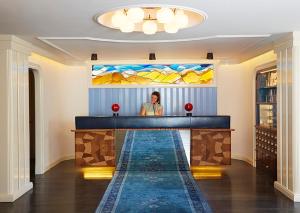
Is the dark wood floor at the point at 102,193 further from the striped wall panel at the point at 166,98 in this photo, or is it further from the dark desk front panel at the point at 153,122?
the striped wall panel at the point at 166,98

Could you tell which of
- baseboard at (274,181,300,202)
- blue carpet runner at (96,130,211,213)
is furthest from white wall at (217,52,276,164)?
baseboard at (274,181,300,202)

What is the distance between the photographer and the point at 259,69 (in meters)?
7.15

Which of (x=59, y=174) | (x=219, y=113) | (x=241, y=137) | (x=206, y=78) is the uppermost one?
(x=206, y=78)

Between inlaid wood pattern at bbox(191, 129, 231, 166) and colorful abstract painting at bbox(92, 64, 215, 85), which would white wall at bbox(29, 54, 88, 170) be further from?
inlaid wood pattern at bbox(191, 129, 231, 166)

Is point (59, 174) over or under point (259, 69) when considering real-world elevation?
under

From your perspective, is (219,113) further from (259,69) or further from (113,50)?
(113,50)

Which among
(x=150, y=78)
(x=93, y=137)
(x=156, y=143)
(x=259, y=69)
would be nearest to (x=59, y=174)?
(x=93, y=137)

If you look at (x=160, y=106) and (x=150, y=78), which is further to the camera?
(x=150, y=78)

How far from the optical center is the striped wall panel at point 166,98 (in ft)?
27.6

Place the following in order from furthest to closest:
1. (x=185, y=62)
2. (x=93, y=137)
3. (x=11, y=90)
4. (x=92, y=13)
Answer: (x=185, y=62)
(x=93, y=137)
(x=11, y=90)
(x=92, y=13)

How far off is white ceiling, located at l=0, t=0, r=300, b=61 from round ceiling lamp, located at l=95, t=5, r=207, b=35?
136mm

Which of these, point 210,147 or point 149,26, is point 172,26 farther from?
point 210,147

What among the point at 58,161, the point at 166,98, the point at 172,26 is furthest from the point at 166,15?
the point at 58,161

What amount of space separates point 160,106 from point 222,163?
5.81ft
